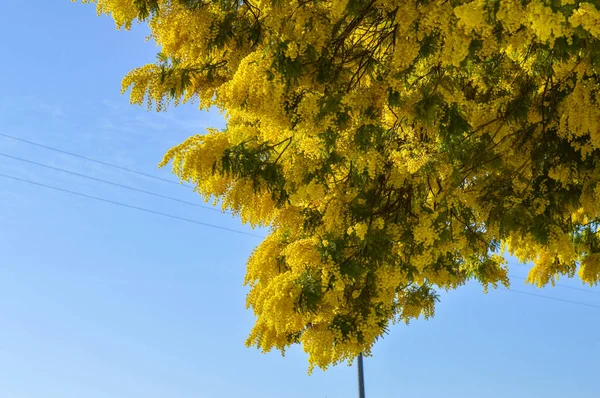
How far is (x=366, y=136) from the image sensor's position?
24.9 ft

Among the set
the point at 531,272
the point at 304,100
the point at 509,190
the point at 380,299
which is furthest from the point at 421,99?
the point at 531,272

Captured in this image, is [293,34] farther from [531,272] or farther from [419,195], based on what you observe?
[531,272]

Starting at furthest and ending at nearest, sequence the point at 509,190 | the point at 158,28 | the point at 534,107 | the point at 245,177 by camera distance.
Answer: the point at 509,190, the point at 534,107, the point at 245,177, the point at 158,28

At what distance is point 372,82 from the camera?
7.55 m

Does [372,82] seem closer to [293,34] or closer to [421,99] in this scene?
[421,99]

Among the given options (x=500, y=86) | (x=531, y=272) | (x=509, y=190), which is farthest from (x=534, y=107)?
(x=531, y=272)

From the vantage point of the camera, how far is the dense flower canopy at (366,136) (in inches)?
274

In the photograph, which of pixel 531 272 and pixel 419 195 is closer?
pixel 419 195

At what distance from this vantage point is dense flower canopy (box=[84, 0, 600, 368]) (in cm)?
697

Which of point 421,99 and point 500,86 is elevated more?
point 500,86

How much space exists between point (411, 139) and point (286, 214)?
238cm

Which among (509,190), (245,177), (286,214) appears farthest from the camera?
(286,214)

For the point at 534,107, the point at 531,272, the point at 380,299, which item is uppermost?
the point at 531,272

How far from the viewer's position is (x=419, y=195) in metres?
8.61
